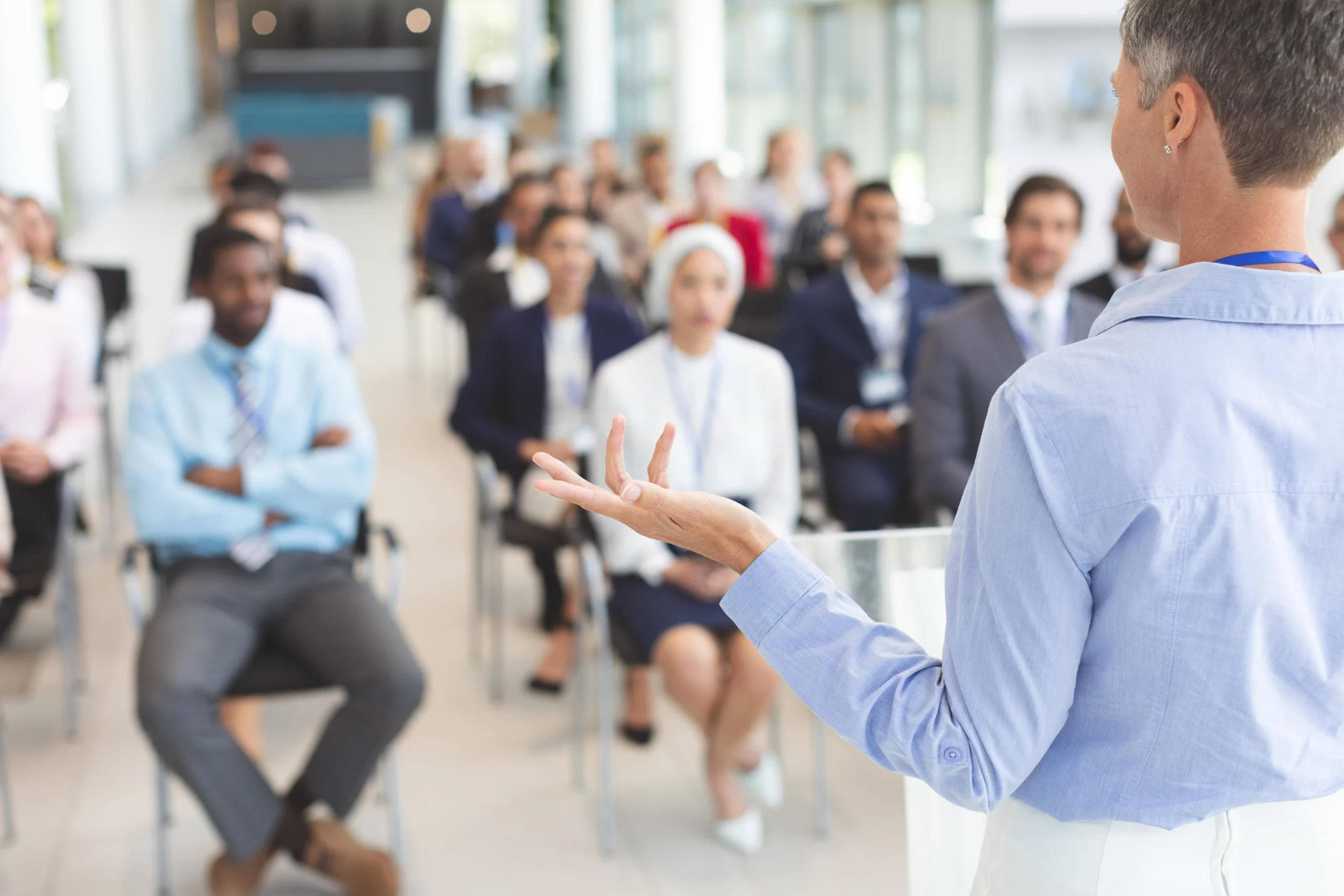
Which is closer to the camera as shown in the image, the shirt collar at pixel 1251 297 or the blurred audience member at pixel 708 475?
the shirt collar at pixel 1251 297

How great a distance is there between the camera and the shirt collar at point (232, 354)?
3.29 metres

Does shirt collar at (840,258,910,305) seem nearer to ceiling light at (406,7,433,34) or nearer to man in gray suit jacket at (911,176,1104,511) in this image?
man in gray suit jacket at (911,176,1104,511)

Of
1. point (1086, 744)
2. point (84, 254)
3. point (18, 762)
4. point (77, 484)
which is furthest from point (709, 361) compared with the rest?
point (84, 254)

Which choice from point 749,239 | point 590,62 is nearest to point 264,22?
point 590,62

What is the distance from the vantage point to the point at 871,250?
4.59 metres

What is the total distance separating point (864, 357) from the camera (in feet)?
14.6

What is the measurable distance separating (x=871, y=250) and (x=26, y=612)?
3328 millimetres

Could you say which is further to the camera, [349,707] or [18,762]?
[18,762]

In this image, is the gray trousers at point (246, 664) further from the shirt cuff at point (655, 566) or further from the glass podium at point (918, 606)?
the glass podium at point (918, 606)

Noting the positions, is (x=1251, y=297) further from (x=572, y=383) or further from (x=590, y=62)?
(x=590, y=62)

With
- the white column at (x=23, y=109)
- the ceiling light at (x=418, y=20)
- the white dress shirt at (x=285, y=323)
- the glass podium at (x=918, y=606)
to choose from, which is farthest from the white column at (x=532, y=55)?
the glass podium at (x=918, y=606)

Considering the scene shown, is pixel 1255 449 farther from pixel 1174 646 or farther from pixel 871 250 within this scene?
pixel 871 250

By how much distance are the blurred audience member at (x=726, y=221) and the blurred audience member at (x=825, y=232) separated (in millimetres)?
174

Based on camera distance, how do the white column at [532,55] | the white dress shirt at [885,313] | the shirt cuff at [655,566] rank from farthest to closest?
1. the white column at [532,55]
2. the white dress shirt at [885,313]
3. the shirt cuff at [655,566]
